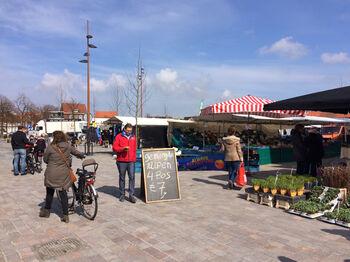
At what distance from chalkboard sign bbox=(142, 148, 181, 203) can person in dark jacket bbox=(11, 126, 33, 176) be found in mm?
5459

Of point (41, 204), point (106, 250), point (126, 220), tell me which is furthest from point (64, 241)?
point (41, 204)

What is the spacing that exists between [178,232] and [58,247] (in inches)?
68.0

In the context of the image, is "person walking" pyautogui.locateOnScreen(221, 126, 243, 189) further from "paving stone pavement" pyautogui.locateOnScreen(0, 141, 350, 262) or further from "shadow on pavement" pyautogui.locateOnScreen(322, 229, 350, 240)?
"shadow on pavement" pyautogui.locateOnScreen(322, 229, 350, 240)

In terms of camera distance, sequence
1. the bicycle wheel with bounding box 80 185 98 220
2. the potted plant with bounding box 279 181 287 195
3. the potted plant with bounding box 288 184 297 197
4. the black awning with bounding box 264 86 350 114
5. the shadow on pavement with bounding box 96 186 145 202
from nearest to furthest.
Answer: the bicycle wheel with bounding box 80 185 98 220 → the black awning with bounding box 264 86 350 114 → the potted plant with bounding box 288 184 297 197 → the potted plant with bounding box 279 181 287 195 → the shadow on pavement with bounding box 96 186 145 202

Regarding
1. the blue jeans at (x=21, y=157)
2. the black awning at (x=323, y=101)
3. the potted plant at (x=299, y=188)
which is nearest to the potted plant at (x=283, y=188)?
the potted plant at (x=299, y=188)

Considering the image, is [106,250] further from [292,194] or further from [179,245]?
[292,194]

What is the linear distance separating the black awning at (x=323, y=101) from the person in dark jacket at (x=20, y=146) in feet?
26.5

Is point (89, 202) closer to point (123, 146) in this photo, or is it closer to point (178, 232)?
point (123, 146)

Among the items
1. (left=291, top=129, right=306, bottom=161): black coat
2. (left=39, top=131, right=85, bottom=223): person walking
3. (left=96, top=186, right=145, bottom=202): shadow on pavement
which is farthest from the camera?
(left=291, top=129, right=306, bottom=161): black coat

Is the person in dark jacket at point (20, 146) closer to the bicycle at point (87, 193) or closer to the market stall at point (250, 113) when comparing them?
the bicycle at point (87, 193)

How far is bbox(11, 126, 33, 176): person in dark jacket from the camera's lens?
964 centimetres

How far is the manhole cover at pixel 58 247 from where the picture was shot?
3.65m

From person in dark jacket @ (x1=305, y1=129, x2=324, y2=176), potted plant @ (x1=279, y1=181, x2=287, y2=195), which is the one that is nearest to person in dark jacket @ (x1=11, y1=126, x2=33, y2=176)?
potted plant @ (x1=279, y1=181, x2=287, y2=195)

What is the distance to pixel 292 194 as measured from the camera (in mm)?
5754
